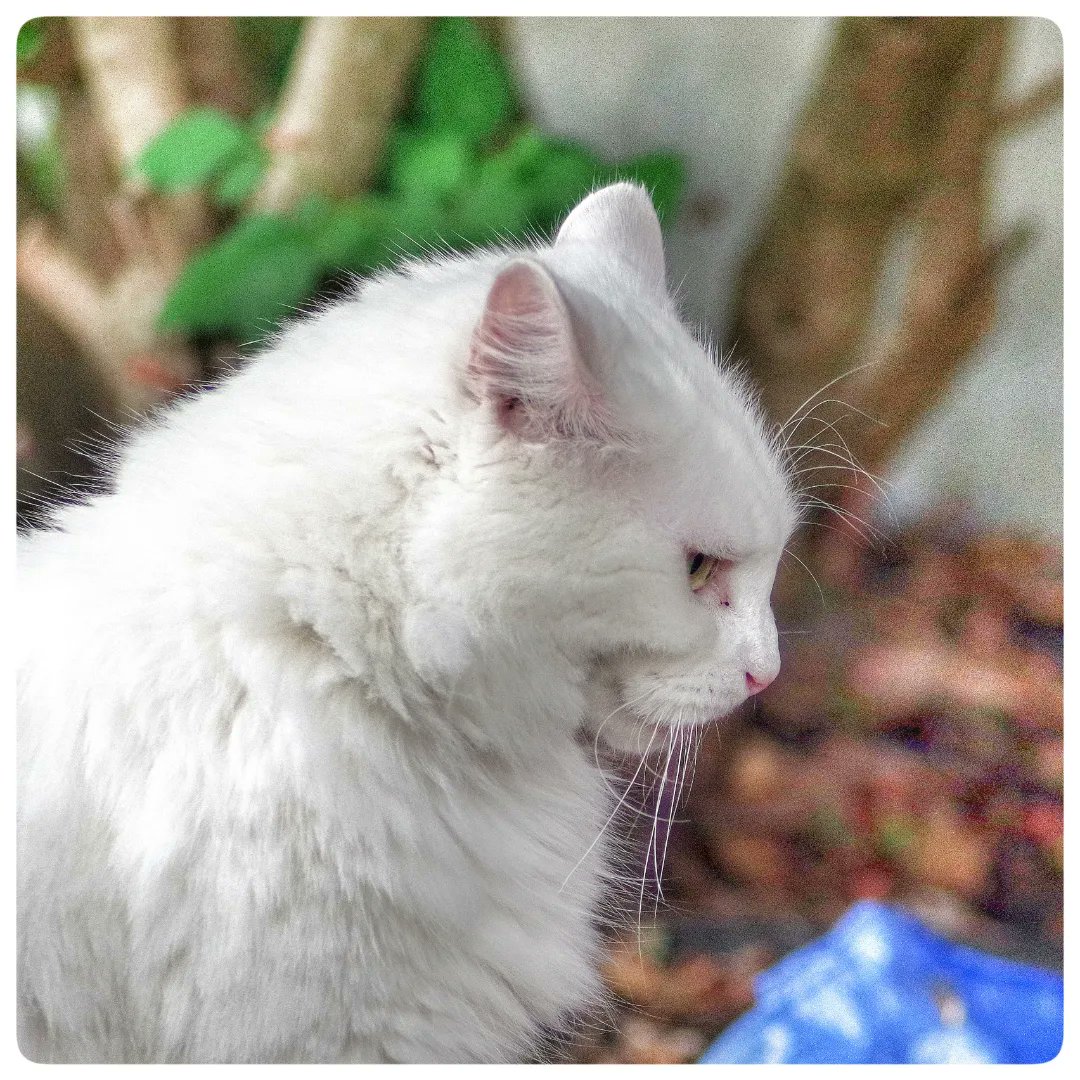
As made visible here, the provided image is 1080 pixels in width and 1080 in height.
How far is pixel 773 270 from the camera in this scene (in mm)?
1482

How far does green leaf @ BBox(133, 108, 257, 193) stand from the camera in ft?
4.25

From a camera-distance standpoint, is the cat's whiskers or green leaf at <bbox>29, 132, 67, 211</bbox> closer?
the cat's whiskers

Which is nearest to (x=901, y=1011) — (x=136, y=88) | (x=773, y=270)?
(x=773, y=270)

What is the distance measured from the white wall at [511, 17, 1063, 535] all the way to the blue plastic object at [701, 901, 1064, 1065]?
495mm

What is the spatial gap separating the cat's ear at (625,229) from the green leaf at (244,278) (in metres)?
0.42

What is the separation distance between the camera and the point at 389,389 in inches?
28.4

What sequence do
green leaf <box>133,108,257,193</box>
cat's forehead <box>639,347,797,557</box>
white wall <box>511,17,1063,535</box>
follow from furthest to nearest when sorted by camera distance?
green leaf <box>133,108,257,193</box> → white wall <box>511,17,1063,535</box> → cat's forehead <box>639,347,797,557</box>

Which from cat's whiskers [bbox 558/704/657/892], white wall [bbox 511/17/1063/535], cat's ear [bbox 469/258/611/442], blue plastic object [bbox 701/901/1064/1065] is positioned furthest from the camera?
white wall [bbox 511/17/1063/535]

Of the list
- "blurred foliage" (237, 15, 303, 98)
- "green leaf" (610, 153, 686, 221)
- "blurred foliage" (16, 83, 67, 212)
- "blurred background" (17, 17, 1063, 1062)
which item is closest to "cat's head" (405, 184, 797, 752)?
"blurred background" (17, 17, 1063, 1062)

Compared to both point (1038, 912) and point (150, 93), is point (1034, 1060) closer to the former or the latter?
point (1038, 912)

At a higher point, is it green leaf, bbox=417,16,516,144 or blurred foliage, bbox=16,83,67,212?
blurred foliage, bbox=16,83,67,212

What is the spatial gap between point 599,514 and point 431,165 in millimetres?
709

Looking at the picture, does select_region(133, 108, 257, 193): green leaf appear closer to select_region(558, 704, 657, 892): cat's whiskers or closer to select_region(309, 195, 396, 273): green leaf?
select_region(309, 195, 396, 273): green leaf
